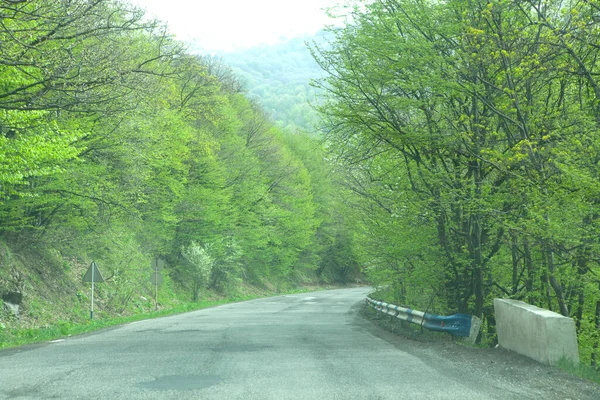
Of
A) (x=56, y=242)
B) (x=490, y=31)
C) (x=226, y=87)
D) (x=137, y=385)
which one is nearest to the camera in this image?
(x=137, y=385)

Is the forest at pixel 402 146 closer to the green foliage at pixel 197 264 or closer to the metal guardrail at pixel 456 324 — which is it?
the metal guardrail at pixel 456 324

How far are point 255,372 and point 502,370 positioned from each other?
3.66 m

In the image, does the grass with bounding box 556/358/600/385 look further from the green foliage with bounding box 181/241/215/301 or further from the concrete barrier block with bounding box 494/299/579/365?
the green foliage with bounding box 181/241/215/301

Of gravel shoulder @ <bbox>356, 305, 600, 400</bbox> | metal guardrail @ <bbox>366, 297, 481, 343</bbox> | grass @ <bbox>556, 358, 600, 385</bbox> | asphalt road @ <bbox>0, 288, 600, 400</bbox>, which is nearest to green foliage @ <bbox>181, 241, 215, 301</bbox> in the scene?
asphalt road @ <bbox>0, 288, 600, 400</bbox>

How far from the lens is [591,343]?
13.4 meters

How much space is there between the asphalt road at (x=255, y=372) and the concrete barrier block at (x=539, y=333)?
32 cm

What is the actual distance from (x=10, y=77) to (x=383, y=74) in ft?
26.0

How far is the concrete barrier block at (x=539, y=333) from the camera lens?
9496 millimetres

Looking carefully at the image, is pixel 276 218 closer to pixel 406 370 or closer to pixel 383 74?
pixel 383 74

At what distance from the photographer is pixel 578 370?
9141mm

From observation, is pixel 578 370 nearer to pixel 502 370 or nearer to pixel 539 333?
pixel 539 333

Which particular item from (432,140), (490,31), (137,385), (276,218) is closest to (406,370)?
(137,385)

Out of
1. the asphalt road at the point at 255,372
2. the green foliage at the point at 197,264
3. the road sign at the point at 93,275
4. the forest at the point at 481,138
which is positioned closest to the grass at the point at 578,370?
the asphalt road at the point at 255,372

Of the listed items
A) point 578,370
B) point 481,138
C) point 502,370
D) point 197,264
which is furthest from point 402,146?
point 197,264
